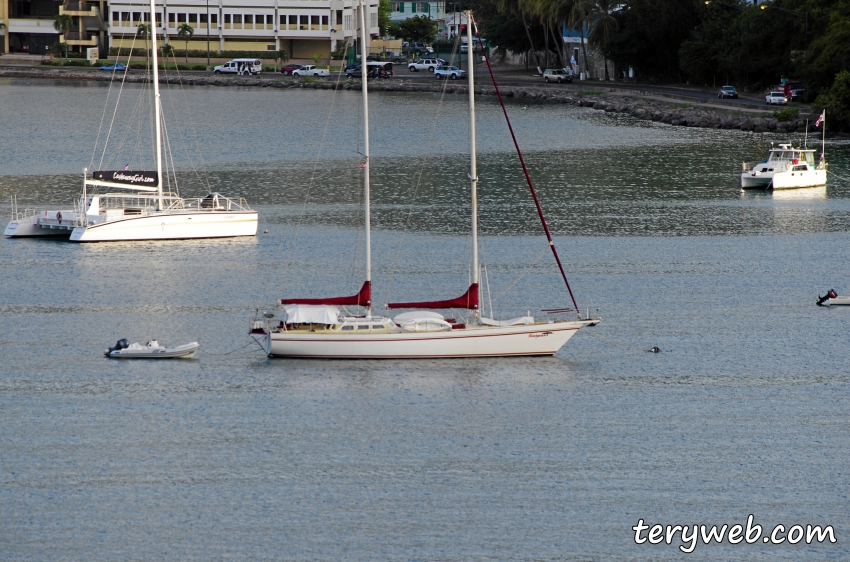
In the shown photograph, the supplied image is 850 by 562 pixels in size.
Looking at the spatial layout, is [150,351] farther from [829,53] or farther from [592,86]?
[592,86]

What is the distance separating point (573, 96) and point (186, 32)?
6268cm

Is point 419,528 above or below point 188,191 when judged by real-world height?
below

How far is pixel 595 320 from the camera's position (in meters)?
34.6

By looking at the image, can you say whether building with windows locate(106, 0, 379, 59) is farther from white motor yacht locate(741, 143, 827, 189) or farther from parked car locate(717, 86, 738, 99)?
white motor yacht locate(741, 143, 827, 189)

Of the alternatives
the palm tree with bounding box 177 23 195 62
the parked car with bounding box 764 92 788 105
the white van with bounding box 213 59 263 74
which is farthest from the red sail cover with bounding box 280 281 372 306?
the palm tree with bounding box 177 23 195 62

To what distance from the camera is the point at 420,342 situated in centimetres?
3422

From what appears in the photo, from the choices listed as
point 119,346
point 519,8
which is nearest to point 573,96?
point 519,8

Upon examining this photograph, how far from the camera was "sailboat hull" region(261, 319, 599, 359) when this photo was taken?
34.1 m

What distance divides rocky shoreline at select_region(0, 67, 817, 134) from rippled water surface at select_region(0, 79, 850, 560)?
44.7 m

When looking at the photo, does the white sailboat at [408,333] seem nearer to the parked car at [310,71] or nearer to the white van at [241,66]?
the parked car at [310,71]

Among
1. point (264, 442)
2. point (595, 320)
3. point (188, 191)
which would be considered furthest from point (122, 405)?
point (188, 191)

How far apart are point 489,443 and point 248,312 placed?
44.6 feet

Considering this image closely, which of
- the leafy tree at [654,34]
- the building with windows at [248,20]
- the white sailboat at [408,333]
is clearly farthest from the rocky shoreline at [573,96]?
the white sailboat at [408,333]

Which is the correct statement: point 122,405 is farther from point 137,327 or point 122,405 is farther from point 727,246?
point 727,246
